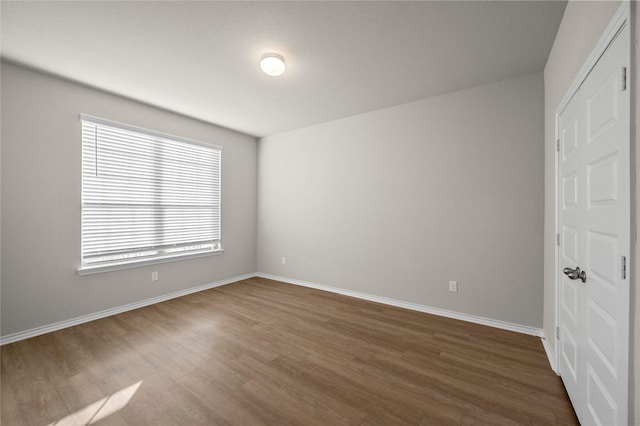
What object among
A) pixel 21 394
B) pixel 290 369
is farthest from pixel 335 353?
pixel 21 394

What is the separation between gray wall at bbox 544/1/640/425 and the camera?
1012 mm

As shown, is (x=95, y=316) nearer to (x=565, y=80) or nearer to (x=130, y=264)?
(x=130, y=264)

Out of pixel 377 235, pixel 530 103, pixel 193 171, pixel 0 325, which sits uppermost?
pixel 530 103

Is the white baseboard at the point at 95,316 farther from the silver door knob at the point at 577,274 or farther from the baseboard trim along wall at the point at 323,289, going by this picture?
the silver door knob at the point at 577,274

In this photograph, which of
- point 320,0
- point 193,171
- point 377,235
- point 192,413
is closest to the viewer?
point 192,413

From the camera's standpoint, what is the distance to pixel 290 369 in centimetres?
218

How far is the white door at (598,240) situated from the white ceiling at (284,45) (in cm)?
102

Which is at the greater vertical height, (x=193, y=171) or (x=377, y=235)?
(x=193, y=171)

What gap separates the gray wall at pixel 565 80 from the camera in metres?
1.01

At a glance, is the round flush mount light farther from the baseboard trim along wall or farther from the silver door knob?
the baseboard trim along wall

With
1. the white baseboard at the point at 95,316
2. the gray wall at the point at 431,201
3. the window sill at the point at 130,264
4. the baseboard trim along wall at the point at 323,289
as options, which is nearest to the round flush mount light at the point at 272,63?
the gray wall at the point at 431,201

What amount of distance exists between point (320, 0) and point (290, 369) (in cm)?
284

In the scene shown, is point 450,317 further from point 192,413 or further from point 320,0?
point 320,0

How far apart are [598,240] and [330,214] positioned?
3294mm
